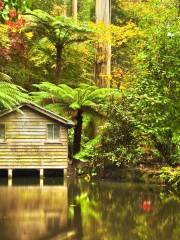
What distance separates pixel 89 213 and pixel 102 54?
1263 centimetres

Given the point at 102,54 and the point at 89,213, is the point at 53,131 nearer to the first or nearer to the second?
the point at 102,54

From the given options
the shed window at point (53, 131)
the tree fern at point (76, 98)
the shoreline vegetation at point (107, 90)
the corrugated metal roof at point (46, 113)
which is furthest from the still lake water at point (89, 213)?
the shed window at point (53, 131)

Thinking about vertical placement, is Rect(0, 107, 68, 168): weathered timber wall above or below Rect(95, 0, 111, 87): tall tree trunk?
below

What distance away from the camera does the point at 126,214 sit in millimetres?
10648

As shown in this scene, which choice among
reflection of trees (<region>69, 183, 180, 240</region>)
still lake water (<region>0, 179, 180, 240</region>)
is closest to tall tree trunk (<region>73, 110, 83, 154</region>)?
still lake water (<region>0, 179, 180, 240</region>)

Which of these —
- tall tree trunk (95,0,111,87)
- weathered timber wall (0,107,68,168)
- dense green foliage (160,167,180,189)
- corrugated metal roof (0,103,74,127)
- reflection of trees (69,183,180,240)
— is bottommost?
reflection of trees (69,183,180,240)

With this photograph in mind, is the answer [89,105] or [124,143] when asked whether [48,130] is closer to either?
[89,105]

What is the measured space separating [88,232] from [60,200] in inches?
184

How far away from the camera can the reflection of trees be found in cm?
845

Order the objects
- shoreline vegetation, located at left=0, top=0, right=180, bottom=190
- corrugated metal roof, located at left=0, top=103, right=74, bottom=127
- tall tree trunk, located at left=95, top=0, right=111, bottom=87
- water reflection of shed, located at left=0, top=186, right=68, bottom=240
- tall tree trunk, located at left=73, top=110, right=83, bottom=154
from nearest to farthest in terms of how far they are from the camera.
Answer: water reflection of shed, located at left=0, top=186, right=68, bottom=240, shoreline vegetation, located at left=0, top=0, right=180, bottom=190, corrugated metal roof, located at left=0, top=103, right=74, bottom=127, tall tree trunk, located at left=73, top=110, right=83, bottom=154, tall tree trunk, located at left=95, top=0, right=111, bottom=87

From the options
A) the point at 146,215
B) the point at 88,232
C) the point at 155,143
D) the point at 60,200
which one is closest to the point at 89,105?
the point at 155,143

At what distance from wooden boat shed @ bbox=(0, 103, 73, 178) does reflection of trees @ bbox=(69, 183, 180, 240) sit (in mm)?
5164

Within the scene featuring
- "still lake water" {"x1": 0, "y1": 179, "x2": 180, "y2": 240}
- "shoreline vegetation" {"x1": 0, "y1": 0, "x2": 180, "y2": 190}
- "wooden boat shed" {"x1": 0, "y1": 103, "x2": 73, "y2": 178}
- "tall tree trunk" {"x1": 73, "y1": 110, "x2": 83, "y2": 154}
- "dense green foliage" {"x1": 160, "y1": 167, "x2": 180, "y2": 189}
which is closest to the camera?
"still lake water" {"x1": 0, "y1": 179, "x2": 180, "y2": 240}

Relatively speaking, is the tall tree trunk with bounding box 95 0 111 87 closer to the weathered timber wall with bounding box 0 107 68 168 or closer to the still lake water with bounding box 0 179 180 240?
the weathered timber wall with bounding box 0 107 68 168
